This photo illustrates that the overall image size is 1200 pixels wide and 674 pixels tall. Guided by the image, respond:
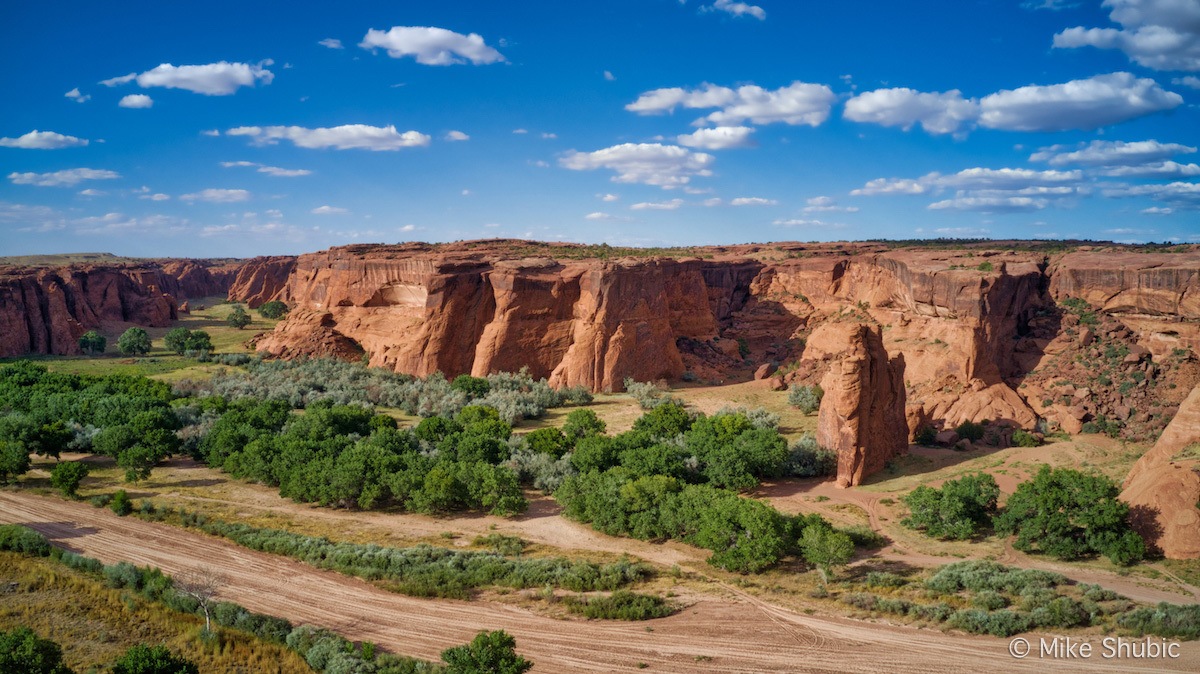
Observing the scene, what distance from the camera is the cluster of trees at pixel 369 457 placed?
27250 mm

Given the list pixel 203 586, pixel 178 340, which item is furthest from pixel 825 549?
pixel 178 340

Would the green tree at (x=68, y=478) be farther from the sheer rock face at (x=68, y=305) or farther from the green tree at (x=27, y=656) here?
the sheer rock face at (x=68, y=305)

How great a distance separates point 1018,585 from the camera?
780 inches

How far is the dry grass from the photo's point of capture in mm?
17547

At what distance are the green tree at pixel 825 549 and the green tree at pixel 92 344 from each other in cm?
6408

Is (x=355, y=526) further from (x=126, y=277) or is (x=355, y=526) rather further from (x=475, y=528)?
(x=126, y=277)

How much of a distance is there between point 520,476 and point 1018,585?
18.7m

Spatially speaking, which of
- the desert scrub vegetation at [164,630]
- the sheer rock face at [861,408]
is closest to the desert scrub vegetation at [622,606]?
the desert scrub vegetation at [164,630]

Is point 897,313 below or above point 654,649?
above

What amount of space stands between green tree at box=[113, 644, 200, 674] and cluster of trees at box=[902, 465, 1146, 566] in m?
22.1

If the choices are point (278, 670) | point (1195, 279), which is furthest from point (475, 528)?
point (1195, 279)

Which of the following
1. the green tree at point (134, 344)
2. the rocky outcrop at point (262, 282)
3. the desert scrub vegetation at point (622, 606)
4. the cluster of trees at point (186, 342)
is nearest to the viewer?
the desert scrub vegetation at point (622, 606)

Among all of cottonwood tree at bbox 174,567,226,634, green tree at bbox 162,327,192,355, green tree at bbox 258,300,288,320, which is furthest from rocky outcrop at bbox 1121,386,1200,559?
green tree at bbox 258,300,288,320

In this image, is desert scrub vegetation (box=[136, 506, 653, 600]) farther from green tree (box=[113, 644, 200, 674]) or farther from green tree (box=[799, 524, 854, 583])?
green tree (box=[113, 644, 200, 674])
